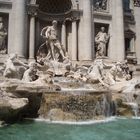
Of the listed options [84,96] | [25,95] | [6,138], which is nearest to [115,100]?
[84,96]

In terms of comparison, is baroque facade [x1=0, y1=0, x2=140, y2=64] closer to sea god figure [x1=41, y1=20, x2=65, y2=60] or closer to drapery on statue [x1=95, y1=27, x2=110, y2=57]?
drapery on statue [x1=95, y1=27, x2=110, y2=57]

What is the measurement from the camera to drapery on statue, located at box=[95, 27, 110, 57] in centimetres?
2089

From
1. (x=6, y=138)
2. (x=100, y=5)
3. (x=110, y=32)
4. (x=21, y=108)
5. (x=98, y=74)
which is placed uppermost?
(x=100, y=5)

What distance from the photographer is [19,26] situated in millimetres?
18438

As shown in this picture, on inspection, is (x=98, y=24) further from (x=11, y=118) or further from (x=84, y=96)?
(x=11, y=118)

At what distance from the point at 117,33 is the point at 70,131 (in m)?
13.1

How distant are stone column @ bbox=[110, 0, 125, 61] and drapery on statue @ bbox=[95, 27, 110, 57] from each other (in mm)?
643

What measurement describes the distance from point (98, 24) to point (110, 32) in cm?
111

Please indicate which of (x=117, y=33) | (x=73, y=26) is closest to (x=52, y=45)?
(x=73, y=26)

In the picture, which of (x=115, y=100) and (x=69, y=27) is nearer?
(x=115, y=100)

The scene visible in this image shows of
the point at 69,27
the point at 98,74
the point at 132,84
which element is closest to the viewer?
the point at 132,84

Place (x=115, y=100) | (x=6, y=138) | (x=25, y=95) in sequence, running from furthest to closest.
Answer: (x=115, y=100) → (x=25, y=95) → (x=6, y=138)

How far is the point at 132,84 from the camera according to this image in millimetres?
15430

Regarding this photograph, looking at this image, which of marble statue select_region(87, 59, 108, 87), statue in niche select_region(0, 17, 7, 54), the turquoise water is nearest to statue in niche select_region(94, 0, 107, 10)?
marble statue select_region(87, 59, 108, 87)
